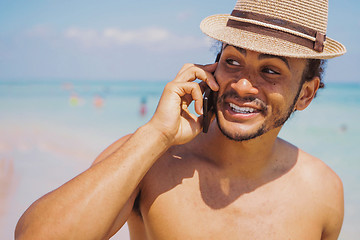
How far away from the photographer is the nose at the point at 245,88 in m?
2.08

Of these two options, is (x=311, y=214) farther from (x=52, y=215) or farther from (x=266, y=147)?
(x=52, y=215)

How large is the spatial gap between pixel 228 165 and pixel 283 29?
0.94m

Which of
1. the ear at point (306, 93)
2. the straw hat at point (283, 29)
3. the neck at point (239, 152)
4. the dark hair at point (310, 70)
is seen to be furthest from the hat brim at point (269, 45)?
the neck at point (239, 152)

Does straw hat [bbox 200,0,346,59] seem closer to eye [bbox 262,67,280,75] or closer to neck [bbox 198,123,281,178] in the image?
eye [bbox 262,67,280,75]

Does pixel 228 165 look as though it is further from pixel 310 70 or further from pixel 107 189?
pixel 107 189

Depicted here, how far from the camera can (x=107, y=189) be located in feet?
5.85

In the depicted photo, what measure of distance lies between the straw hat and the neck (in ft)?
2.03

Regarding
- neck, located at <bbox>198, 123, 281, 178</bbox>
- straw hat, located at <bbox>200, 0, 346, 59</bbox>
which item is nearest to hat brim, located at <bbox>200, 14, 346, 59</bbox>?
straw hat, located at <bbox>200, 0, 346, 59</bbox>

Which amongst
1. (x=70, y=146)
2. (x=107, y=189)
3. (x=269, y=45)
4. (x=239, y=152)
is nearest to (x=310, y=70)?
(x=269, y=45)

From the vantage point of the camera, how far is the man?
1792 millimetres

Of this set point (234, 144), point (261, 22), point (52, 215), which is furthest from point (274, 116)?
point (52, 215)

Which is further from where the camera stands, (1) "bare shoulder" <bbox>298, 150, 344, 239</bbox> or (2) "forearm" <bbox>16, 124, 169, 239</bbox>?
(1) "bare shoulder" <bbox>298, 150, 344, 239</bbox>

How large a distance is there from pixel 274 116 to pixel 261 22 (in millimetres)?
551

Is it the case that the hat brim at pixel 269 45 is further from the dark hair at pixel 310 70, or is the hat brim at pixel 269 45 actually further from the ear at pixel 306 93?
the ear at pixel 306 93
